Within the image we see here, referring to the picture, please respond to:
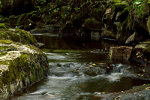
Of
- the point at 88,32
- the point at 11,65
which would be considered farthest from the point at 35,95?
the point at 88,32

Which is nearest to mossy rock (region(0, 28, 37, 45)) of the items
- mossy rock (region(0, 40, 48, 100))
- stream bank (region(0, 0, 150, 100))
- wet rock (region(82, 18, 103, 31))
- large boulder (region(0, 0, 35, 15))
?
stream bank (region(0, 0, 150, 100))

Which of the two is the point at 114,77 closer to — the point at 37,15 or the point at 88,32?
the point at 88,32

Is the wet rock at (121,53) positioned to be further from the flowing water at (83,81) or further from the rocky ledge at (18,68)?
the rocky ledge at (18,68)

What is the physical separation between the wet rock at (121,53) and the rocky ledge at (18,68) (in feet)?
10.6

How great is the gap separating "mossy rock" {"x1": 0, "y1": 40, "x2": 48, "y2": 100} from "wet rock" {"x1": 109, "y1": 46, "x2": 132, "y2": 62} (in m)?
3.22

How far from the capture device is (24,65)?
5629 millimetres

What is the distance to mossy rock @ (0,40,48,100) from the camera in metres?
4.55

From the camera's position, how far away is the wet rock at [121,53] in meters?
8.67

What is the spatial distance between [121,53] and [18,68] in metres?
4.98

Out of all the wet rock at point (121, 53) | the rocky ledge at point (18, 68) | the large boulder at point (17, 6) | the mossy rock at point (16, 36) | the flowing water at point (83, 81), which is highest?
the large boulder at point (17, 6)

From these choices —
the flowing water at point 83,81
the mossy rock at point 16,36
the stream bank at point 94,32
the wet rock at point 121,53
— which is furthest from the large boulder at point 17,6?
the flowing water at point 83,81

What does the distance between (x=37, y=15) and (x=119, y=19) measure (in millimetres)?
17377

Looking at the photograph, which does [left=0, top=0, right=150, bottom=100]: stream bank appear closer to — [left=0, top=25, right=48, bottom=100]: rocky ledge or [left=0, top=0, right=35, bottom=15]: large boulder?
[left=0, top=25, right=48, bottom=100]: rocky ledge

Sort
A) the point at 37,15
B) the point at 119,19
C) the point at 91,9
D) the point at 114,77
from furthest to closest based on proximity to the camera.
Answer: the point at 37,15 → the point at 91,9 → the point at 119,19 → the point at 114,77
